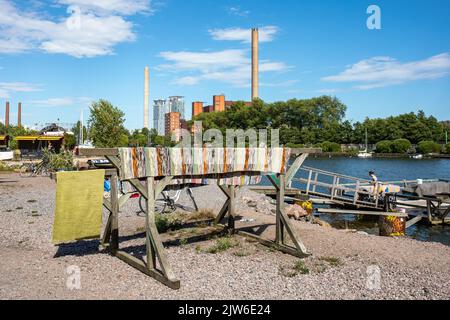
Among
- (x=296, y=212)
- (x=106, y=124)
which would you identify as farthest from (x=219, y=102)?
(x=296, y=212)

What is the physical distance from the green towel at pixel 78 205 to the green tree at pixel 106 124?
39.7m

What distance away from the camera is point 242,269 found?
8156 millimetres

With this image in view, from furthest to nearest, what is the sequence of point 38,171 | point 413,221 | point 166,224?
point 38,171, point 413,221, point 166,224

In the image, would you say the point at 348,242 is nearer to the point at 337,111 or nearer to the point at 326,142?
the point at 326,142

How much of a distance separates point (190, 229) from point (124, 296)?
5.19 metres

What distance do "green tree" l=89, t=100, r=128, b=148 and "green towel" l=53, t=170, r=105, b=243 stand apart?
39.7m

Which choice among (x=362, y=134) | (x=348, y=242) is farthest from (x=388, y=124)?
(x=348, y=242)

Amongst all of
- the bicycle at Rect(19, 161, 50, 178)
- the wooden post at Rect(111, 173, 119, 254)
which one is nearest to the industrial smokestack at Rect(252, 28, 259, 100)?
the bicycle at Rect(19, 161, 50, 178)

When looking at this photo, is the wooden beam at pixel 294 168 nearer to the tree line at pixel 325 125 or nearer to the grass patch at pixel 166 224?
the grass patch at pixel 166 224

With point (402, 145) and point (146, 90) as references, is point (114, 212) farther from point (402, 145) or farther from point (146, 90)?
point (402, 145)

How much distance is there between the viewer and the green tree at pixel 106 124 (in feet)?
155

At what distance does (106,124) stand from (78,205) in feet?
134

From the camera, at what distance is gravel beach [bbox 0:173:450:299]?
6.83 metres
